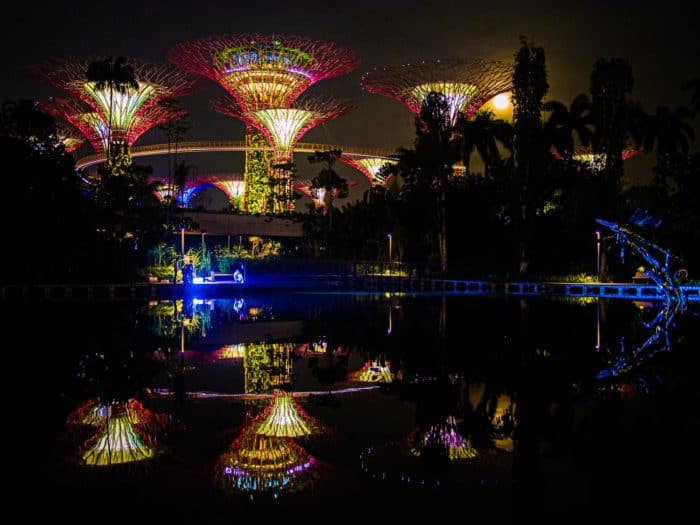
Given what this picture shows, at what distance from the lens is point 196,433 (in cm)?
629

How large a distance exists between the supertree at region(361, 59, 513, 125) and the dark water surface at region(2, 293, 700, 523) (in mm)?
29122

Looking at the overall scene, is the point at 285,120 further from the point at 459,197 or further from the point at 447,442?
the point at 447,442

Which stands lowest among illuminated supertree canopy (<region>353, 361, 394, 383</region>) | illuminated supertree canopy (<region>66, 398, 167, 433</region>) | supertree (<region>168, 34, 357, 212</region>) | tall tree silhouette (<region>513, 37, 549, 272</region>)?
illuminated supertree canopy (<region>66, 398, 167, 433</region>)

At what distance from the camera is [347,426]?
6.59 meters

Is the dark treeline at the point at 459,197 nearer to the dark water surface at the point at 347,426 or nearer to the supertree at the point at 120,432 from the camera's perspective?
the dark water surface at the point at 347,426

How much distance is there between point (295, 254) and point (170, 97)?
1461cm

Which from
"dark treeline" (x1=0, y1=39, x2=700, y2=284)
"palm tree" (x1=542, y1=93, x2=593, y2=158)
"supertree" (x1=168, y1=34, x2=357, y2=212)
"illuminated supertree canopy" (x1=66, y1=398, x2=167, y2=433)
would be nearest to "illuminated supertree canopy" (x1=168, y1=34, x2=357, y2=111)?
"supertree" (x1=168, y1=34, x2=357, y2=212)

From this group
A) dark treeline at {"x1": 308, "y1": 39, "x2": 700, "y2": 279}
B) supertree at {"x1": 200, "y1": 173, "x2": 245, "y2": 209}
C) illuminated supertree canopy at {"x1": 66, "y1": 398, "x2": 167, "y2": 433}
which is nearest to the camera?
illuminated supertree canopy at {"x1": 66, "y1": 398, "x2": 167, "y2": 433}

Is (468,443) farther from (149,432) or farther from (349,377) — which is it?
(349,377)

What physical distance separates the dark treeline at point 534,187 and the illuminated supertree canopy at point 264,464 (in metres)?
24.4

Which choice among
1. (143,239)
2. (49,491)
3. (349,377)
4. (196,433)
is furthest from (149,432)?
(143,239)

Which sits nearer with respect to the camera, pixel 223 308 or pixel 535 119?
pixel 223 308

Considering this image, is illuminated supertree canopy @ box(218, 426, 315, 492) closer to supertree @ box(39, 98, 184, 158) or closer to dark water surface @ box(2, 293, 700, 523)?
dark water surface @ box(2, 293, 700, 523)

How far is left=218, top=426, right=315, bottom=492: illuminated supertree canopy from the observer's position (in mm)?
4934
